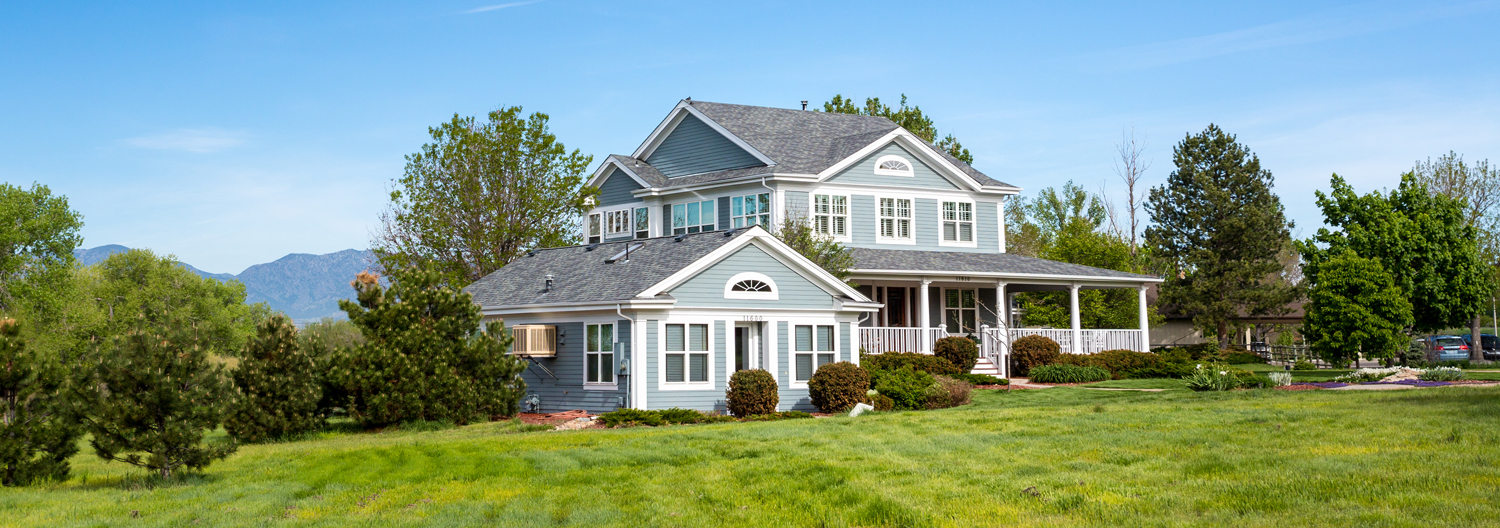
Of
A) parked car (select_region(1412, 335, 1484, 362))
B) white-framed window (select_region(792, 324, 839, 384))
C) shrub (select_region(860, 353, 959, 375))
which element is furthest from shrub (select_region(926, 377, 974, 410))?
parked car (select_region(1412, 335, 1484, 362))

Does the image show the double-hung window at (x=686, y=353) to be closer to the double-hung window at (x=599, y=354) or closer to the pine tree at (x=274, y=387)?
the double-hung window at (x=599, y=354)

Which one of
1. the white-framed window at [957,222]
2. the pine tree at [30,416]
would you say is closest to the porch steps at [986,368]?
the white-framed window at [957,222]

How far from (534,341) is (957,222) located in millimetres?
15716

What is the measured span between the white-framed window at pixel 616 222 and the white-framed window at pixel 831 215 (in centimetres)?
634

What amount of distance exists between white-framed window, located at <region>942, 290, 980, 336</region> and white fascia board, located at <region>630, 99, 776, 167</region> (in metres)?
7.65

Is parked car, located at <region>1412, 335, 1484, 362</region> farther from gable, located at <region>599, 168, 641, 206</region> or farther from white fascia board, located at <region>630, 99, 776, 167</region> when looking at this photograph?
gable, located at <region>599, 168, 641, 206</region>

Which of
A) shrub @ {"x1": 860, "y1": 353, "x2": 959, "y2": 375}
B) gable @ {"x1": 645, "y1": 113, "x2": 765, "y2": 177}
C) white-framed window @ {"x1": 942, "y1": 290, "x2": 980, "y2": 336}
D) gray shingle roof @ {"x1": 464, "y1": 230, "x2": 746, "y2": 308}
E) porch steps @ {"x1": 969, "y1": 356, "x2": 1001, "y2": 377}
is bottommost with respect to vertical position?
porch steps @ {"x1": 969, "y1": 356, "x2": 1001, "y2": 377}

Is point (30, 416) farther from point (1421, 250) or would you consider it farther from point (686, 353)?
point (1421, 250)

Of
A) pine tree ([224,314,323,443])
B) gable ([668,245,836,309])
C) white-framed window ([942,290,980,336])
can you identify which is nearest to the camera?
pine tree ([224,314,323,443])

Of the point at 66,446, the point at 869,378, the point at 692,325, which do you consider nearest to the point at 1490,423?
the point at 869,378

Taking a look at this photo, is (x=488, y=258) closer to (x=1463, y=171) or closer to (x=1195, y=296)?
(x=1195, y=296)

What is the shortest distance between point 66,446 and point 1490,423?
54.5 ft

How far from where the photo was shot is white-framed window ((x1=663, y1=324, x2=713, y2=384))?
893 inches

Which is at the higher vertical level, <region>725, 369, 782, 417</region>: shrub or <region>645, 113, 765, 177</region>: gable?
<region>645, 113, 765, 177</region>: gable
